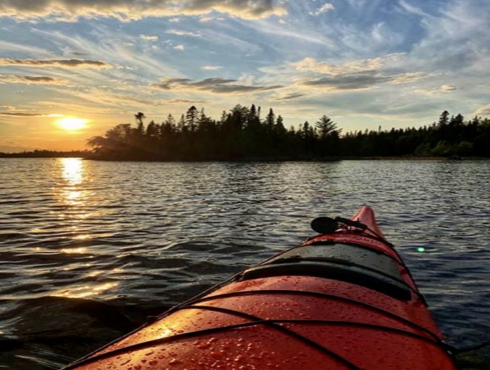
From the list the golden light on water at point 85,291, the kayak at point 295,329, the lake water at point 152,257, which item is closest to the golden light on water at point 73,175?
the lake water at point 152,257

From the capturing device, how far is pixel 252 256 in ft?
30.6

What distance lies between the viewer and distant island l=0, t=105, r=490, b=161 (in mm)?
112500

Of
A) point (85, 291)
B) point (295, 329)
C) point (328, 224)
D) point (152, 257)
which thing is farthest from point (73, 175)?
point (295, 329)

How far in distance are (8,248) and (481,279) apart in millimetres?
9678

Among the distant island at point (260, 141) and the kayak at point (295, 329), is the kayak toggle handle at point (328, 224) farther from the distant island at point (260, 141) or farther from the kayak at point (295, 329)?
the distant island at point (260, 141)

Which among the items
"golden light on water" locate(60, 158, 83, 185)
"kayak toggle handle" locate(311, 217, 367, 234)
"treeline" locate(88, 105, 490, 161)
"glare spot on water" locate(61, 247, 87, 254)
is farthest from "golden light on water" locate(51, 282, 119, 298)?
"treeline" locate(88, 105, 490, 161)

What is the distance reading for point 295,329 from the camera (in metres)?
2.72

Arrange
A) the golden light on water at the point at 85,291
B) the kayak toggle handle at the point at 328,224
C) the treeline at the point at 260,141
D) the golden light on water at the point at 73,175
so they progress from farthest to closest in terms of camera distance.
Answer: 1. the treeline at the point at 260,141
2. the golden light on water at the point at 73,175
3. the kayak toggle handle at the point at 328,224
4. the golden light on water at the point at 85,291

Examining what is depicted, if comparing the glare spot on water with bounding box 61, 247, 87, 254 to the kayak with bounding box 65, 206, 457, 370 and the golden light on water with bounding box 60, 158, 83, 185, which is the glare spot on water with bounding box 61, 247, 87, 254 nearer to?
the kayak with bounding box 65, 206, 457, 370

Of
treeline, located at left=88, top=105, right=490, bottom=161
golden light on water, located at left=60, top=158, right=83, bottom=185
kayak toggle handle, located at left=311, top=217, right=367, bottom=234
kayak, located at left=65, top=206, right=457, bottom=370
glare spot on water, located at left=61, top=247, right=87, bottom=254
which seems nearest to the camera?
kayak, located at left=65, top=206, right=457, bottom=370

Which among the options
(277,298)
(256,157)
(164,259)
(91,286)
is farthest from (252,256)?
(256,157)

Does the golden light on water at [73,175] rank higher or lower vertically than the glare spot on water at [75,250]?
higher

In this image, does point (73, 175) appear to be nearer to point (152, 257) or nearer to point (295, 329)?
point (152, 257)

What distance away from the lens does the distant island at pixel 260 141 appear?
112500mm
